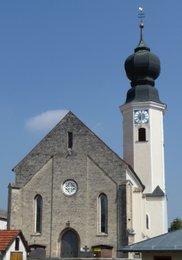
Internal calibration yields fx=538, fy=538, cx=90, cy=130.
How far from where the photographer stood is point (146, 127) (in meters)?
43.6

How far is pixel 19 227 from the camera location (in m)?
37.2

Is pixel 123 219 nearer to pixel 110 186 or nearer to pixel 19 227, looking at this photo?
pixel 110 186

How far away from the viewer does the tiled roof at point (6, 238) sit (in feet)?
87.9

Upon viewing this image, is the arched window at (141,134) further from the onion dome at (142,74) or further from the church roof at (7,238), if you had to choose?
the church roof at (7,238)

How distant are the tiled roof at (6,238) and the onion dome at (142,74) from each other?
65.4 feet

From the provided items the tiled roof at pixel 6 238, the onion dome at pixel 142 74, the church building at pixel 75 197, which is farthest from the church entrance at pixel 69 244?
the onion dome at pixel 142 74

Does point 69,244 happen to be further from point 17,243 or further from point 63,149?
point 17,243

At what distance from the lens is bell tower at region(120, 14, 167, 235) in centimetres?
4281

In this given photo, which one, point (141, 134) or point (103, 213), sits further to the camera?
point (141, 134)

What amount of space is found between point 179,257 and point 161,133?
25.0 m

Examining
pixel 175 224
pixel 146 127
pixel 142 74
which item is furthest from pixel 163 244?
pixel 175 224

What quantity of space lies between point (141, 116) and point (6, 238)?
1962 centimetres

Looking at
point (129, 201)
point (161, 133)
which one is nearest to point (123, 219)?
point (129, 201)

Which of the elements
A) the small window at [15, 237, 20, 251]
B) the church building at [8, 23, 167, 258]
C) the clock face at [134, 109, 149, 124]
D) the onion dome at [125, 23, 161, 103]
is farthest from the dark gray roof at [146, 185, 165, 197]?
the small window at [15, 237, 20, 251]
